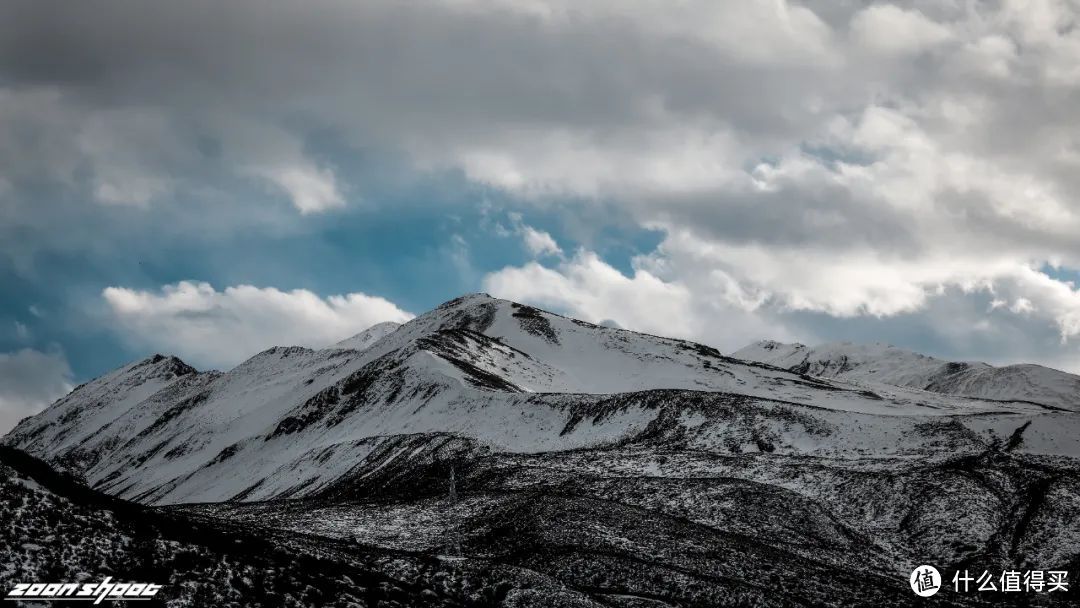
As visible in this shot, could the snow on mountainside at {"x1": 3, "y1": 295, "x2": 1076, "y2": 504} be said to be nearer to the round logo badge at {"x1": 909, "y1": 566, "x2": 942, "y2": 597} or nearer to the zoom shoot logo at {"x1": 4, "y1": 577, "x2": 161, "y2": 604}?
the round logo badge at {"x1": 909, "y1": 566, "x2": 942, "y2": 597}

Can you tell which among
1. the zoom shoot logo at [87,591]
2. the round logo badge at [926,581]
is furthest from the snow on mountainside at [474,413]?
the zoom shoot logo at [87,591]

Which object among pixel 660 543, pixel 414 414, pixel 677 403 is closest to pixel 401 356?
pixel 414 414

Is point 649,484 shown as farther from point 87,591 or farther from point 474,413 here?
point 474,413

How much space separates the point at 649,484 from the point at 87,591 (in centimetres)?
3000

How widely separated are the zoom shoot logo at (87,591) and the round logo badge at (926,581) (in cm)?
2632

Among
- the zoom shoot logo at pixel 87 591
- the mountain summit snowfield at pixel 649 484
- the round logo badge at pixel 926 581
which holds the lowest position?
the zoom shoot logo at pixel 87 591

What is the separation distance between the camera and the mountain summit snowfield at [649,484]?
96.4 ft

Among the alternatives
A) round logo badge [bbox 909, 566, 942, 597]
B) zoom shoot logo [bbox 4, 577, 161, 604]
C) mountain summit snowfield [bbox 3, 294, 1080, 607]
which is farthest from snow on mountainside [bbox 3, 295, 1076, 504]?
zoom shoot logo [bbox 4, 577, 161, 604]

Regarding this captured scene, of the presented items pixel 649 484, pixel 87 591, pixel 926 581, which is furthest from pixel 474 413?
pixel 87 591

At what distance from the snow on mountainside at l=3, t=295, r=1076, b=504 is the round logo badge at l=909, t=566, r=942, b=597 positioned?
837 inches

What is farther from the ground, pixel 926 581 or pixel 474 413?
pixel 474 413

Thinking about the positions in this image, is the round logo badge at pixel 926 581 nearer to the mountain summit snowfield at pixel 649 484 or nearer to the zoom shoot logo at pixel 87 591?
the mountain summit snowfield at pixel 649 484

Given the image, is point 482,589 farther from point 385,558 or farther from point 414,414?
point 414,414

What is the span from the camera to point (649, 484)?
1678 inches
